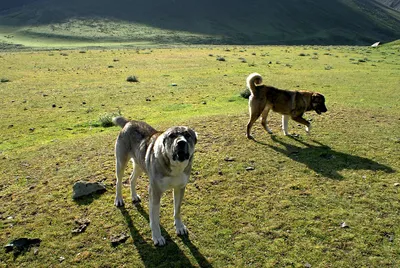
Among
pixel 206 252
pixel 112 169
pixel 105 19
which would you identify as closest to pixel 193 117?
pixel 112 169

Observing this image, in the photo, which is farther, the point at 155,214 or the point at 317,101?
the point at 317,101

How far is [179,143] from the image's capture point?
545cm

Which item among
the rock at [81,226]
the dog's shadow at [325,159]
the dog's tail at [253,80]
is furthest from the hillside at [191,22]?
the rock at [81,226]

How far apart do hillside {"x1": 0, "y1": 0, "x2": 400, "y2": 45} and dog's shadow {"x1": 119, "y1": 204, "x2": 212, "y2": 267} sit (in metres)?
100

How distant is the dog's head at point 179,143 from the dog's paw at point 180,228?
212 cm

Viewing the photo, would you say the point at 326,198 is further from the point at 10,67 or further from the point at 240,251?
the point at 10,67

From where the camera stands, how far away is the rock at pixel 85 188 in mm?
8695

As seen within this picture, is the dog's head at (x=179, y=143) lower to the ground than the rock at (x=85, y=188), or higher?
higher

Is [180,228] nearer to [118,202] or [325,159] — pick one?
[118,202]

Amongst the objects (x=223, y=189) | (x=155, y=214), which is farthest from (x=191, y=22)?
(x=155, y=214)

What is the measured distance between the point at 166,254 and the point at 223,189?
118 inches

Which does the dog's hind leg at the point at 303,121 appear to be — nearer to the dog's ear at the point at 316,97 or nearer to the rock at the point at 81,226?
the dog's ear at the point at 316,97

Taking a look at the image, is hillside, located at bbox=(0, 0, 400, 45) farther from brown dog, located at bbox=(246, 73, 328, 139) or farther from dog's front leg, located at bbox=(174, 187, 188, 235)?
dog's front leg, located at bbox=(174, 187, 188, 235)

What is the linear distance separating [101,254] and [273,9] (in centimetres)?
20483
